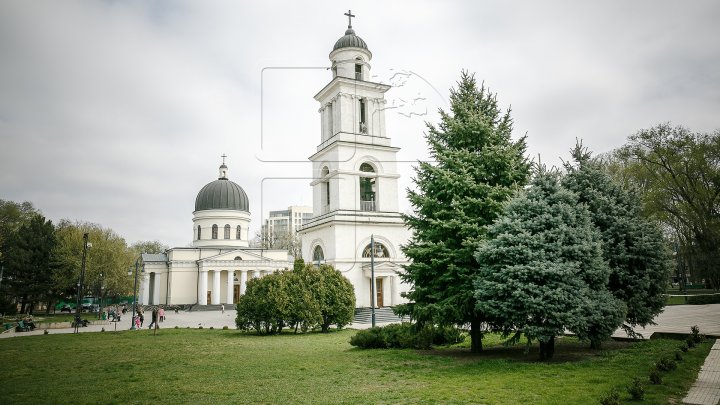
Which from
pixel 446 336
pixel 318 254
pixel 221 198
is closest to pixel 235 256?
pixel 221 198

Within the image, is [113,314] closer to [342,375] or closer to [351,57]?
[351,57]

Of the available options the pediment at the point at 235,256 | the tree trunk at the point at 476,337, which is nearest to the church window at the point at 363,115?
the tree trunk at the point at 476,337

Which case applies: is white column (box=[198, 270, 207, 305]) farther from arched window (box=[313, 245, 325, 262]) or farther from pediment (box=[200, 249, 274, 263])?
arched window (box=[313, 245, 325, 262])

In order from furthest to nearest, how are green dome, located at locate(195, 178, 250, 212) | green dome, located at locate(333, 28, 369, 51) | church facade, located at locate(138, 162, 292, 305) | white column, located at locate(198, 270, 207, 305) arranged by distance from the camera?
1. green dome, located at locate(195, 178, 250, 212)
2. church facade, located at locate(138, 162, 292, 305)
3. white column, located at locate(198, 270, 207, 305)
4. green dome, located at locate(333, 28, 369, 51)

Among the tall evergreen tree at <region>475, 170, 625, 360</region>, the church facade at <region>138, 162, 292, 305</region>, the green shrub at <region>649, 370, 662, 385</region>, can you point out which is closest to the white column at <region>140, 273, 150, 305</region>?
the church facade at <region>138, 162, 292, 305</region>

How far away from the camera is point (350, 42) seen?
35125 millimetres

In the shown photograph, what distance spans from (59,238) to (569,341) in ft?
185

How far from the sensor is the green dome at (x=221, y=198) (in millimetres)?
61031

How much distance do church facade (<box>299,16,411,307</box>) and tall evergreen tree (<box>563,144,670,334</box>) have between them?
1794 centimetres

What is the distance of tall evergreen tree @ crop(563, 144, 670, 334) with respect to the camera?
45.1ft

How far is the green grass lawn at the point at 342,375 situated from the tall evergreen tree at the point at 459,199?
5.72 ft

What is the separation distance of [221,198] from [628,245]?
179 feet

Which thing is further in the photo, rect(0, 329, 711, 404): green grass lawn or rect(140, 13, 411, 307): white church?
rect(140, 13, 411, 307): white church

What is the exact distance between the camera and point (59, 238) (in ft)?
171
